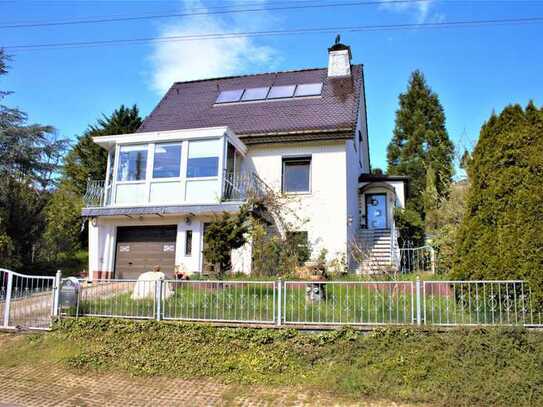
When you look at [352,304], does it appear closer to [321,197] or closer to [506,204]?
[506,204]

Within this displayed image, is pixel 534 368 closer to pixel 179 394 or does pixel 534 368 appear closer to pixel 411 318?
pixel 411 318

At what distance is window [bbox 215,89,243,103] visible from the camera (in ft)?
66.6

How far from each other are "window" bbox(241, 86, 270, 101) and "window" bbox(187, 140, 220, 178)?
5.46 meters

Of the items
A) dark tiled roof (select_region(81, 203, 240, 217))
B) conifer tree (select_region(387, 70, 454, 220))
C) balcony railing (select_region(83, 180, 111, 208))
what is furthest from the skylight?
conifer tree (select_region(387, 70, 454, 220))

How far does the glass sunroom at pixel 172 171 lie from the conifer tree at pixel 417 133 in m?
23.4

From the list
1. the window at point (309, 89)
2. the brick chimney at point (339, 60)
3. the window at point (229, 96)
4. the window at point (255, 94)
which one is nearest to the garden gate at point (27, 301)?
the window at point (229, 96)

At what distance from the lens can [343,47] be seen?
20.7 meters

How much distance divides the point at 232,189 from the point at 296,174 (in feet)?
9.05

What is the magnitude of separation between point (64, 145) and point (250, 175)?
10534 millimetres

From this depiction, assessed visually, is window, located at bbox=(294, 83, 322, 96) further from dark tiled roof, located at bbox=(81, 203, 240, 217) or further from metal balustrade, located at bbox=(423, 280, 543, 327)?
metal balustrade, located at bbox=(423, 280, 543, 327)

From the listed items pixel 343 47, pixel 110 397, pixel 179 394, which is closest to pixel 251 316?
pixel 179 394

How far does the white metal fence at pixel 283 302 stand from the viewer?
7.41 metres

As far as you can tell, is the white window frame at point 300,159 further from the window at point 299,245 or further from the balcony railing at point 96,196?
the balcony railing at point 96,196

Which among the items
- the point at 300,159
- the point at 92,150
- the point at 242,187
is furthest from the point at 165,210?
the point at 92,150
